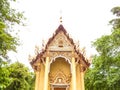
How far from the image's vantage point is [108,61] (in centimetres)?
2194

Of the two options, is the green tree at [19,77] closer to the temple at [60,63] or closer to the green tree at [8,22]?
the temple at [60,63]

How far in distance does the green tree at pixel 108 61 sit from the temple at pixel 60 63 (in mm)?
4970

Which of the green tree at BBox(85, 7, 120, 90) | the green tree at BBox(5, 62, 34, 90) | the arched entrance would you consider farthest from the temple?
the green tree at BBox(5, 62, 34, 90)

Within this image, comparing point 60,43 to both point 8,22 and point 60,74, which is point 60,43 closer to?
point 60,74

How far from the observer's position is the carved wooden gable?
53.7 ft

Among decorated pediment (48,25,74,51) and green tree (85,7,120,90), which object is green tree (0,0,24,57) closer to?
decorated pediment (48,25,74,51)

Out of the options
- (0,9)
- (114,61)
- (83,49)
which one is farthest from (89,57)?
(0,9)

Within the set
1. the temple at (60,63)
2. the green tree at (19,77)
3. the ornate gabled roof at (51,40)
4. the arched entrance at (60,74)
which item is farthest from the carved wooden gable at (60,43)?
the green tree at (19,77)

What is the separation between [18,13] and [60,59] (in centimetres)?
636

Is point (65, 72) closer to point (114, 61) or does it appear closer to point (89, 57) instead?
point (89, 57)

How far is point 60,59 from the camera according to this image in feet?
55.0

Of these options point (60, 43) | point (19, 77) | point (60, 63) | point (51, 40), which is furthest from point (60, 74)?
point (19, 77)

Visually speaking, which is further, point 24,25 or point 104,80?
point 104,80

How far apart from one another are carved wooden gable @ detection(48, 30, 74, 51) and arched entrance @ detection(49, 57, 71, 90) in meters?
0.82
